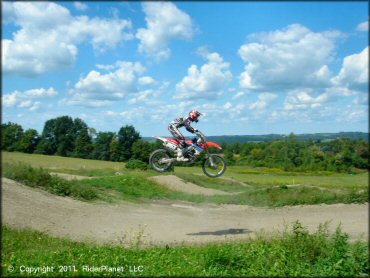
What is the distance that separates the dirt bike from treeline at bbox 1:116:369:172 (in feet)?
1.35

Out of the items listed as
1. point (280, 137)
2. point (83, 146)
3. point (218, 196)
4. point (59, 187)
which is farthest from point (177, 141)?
point (218, 196)

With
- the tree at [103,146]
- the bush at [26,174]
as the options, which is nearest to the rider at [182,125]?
the tree at [103,146]

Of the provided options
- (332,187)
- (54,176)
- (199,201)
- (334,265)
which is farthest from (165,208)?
(334,265)

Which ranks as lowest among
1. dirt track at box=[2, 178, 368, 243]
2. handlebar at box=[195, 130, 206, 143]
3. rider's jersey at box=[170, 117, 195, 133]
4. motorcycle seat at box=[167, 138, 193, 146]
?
dirt track at box=[2, 178, 368, 243]

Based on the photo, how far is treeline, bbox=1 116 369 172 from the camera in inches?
417

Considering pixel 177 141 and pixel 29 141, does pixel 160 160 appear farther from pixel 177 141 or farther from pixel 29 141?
pixel 29 141

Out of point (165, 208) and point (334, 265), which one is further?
point (165, 208)

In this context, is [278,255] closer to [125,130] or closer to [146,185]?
[125,130]

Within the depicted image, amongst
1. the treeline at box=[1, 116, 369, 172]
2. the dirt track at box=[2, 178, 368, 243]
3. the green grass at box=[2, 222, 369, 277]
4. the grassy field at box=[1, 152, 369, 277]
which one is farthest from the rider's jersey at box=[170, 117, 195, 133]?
the dirt track at box=[2, 178, 368, 243]

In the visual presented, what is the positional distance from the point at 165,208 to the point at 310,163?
1419cm

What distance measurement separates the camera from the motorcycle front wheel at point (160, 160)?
988cm

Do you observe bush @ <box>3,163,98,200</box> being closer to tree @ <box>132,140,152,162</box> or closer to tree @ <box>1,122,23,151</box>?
tree @ <box>1,122,23,151</box>

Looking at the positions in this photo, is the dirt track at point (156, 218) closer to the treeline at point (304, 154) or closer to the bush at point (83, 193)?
the bush at point (83, 193)

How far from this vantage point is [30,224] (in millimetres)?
19219
